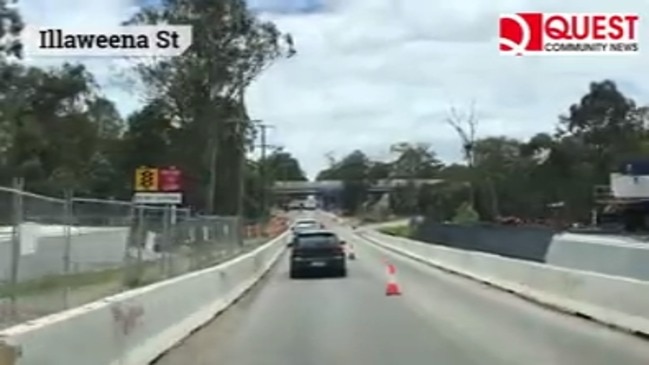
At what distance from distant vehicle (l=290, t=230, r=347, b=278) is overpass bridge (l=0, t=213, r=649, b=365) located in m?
8.84

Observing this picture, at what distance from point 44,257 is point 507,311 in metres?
11.0

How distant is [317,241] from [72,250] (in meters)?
25.7

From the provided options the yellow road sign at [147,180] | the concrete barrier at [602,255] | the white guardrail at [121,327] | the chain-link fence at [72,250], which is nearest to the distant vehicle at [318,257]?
the yellow road sign at [147,180]

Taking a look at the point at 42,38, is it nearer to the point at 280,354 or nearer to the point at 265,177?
the point at 280,354

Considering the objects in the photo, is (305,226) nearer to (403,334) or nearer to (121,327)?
(403,334)

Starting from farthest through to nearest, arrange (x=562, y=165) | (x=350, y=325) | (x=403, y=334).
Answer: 1. (x=562, y=165)
2. (x=350, y=325)
3. (x=403, y=334)

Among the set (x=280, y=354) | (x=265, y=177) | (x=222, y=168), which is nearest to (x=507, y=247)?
(x=280, y=354)

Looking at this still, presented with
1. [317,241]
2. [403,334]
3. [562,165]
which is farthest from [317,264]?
[562,165]

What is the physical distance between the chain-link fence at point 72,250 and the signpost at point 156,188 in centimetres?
638

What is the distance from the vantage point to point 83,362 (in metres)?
10.4

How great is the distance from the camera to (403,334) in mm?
18156

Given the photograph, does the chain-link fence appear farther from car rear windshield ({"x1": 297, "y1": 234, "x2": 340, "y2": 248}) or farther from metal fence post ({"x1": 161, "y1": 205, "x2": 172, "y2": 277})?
car rear windshield ({"x1": 297, "y1": 234, "x2": 340, "y2": 248})

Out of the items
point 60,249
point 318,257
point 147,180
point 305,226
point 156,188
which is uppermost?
point 147,180

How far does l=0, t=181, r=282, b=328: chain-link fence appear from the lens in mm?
11914
